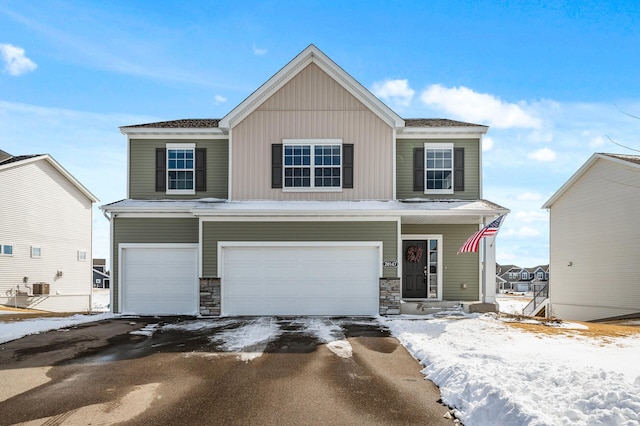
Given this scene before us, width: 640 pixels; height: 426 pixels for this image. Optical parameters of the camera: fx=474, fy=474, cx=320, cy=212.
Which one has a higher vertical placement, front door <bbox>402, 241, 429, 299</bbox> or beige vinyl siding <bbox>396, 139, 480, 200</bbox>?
beige vinyl siding <bbox>396, 139, 480, 200</bbox>

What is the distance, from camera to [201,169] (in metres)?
17.0

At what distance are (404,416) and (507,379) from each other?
1.61 m

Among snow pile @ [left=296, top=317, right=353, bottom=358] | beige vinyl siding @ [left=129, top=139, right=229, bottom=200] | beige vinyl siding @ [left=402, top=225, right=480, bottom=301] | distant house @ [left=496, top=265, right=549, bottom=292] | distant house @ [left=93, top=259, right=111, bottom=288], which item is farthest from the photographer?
distant house @ [left=496, top=265, right=549, bottom=292]

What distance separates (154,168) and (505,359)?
13.7 metres

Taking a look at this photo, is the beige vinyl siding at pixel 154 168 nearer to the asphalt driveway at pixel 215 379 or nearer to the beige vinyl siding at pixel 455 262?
the asphalt driveway at pixel 215 379

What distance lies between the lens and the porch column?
51.2 ft

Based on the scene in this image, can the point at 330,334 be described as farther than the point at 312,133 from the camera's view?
No

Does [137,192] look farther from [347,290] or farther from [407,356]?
[407,356]

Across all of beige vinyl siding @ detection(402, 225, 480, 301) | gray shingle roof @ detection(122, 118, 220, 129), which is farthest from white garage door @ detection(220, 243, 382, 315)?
gray shingle roof @ detection(122, 118, 220, 129)

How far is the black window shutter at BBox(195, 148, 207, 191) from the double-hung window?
190 millimetres

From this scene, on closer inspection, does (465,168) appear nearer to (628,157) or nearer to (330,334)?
(628,157)

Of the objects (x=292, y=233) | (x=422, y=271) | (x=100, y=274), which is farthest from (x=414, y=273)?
(x=100, y=274)

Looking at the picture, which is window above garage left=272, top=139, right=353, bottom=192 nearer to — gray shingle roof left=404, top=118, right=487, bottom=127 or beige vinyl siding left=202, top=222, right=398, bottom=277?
beige vinyl siding left=202, top=222, right=398, bottom=277

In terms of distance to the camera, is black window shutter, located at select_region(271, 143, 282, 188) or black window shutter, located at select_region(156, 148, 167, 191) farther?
black window shutter, located at select_region(156, 148, 167, 191)
